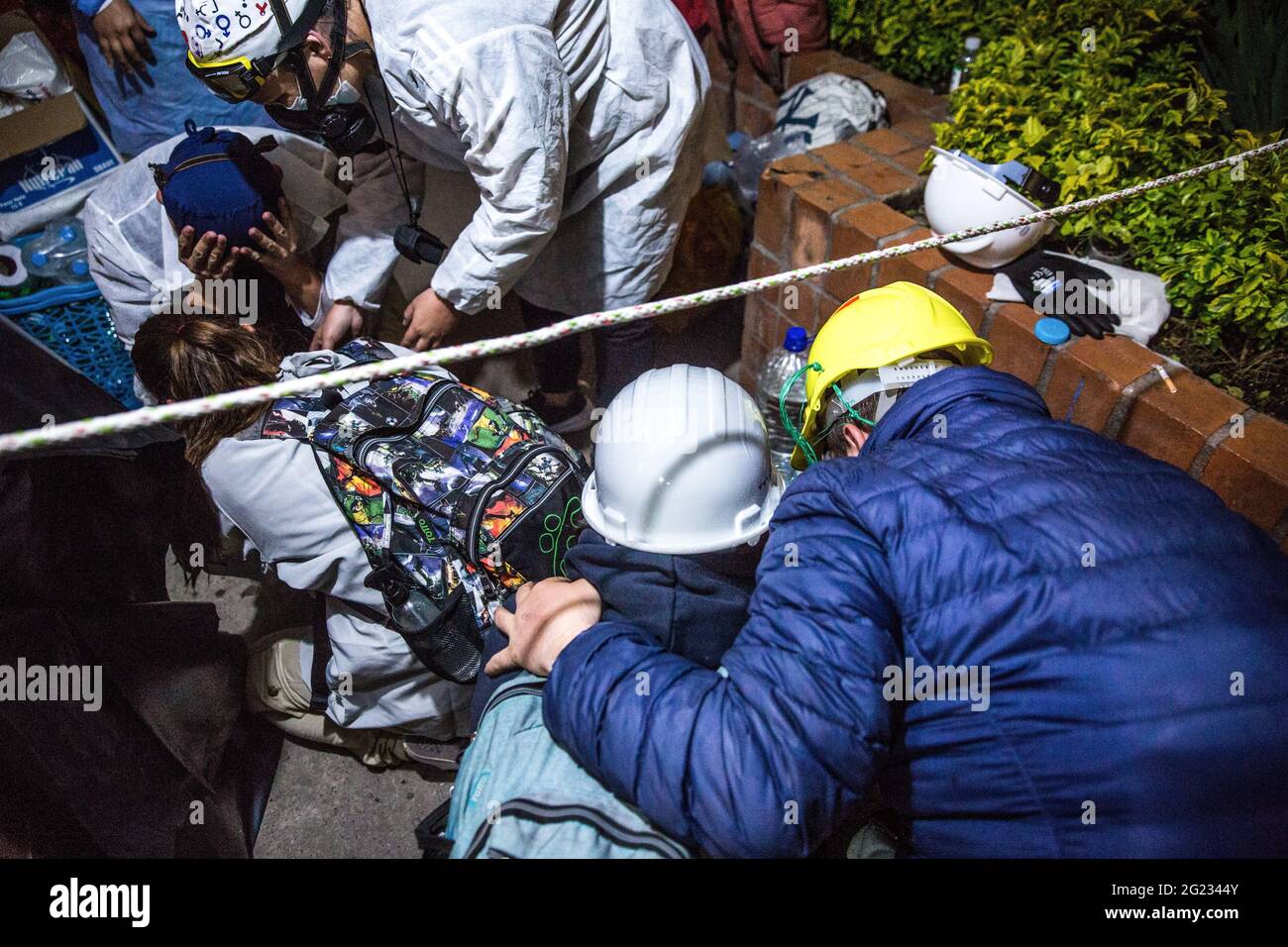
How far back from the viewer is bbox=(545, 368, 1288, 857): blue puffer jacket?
0.97 metres

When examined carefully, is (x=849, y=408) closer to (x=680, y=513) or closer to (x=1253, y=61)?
(x=680, y=513)

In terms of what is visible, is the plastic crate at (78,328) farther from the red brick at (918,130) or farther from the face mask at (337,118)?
the red brick at (918,130)

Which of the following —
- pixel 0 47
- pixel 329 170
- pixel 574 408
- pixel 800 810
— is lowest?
pixel 574 408

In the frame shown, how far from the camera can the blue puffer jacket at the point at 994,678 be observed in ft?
3.17

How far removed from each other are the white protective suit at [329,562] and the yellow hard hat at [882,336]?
3.10ft

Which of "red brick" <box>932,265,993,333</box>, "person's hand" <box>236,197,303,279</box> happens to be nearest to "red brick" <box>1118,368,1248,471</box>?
"red brick" <box>932,265,993,333</box>

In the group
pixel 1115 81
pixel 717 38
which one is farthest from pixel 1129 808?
pixel 717 38

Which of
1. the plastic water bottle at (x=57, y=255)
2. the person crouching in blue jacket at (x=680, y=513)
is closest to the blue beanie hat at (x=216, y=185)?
the plastic water bottle at (x=57, y=255)

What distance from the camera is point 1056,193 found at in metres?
2.20

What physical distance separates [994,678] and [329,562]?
1.42 m

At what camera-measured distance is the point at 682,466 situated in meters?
1.44
